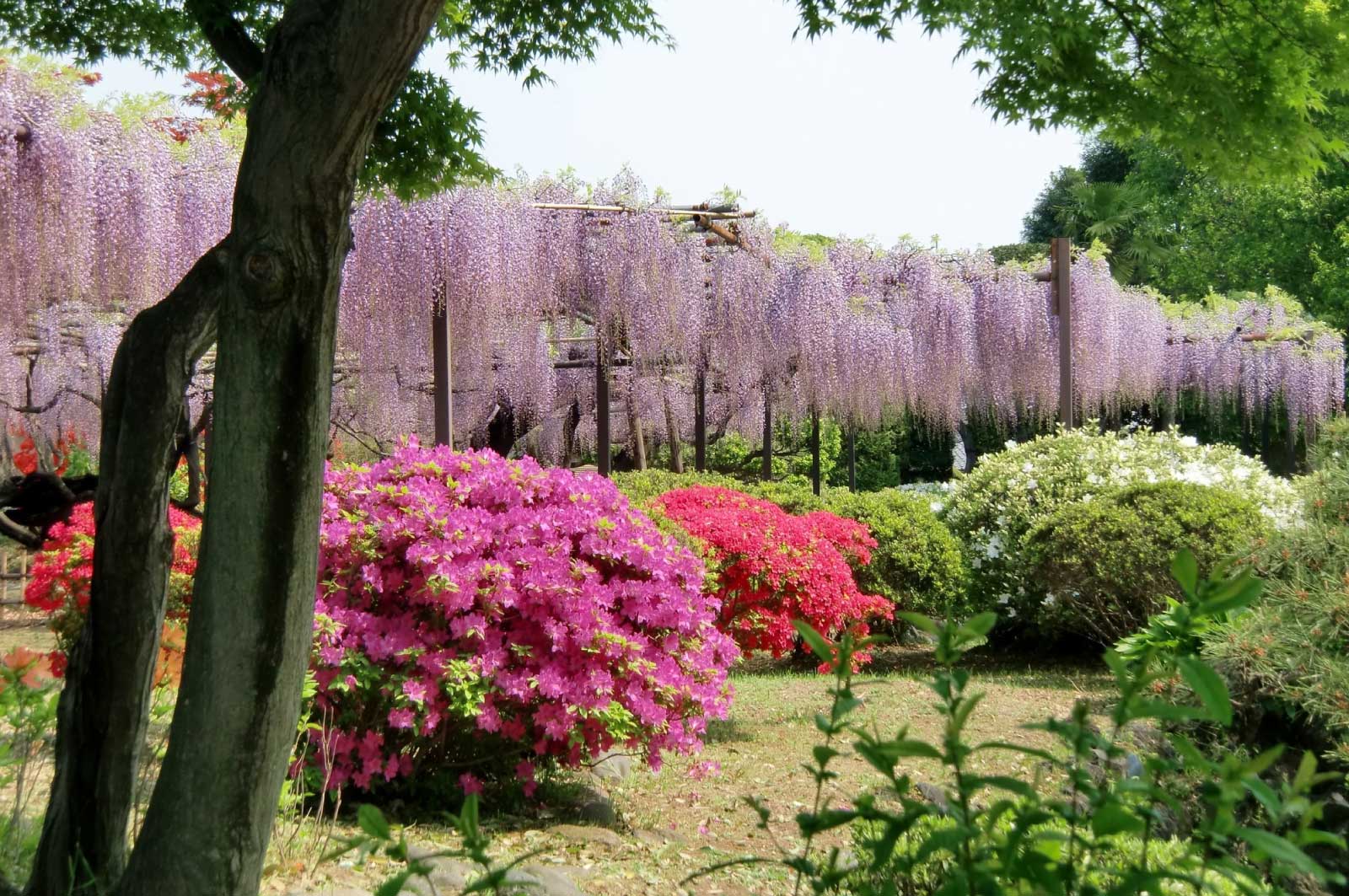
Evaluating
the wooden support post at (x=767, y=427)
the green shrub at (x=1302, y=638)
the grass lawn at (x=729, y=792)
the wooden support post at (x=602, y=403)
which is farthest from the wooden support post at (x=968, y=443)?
the green shrub at (x=1302, y=638)

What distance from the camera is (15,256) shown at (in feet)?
26.0

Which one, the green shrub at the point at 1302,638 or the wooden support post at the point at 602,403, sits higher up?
the wooden support post at the point at 602,403

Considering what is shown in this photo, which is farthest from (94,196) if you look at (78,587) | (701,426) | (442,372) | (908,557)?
(701,426)

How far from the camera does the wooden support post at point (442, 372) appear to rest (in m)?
8.12

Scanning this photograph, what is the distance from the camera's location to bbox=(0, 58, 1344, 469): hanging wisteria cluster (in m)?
8.23

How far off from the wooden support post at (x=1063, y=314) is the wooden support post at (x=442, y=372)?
21.0 feet

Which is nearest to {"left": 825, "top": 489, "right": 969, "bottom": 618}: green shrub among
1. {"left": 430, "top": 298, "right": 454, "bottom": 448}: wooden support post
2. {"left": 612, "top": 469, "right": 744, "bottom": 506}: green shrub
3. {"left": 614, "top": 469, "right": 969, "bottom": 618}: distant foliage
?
{"left": 614, "top": 469, "right": 969, "bottom": 618}: distant foliage

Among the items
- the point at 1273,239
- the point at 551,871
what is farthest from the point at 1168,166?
the point at 551,871

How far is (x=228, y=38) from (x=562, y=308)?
7.85 meters

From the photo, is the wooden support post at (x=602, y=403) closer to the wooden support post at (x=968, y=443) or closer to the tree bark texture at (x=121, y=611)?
the tree bark texture at (x=121, y=611)

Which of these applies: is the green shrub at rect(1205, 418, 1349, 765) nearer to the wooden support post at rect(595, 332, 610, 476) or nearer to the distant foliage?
the distant foliage

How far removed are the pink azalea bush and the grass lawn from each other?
0.34m

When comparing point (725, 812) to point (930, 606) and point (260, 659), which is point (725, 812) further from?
point (930, 606)

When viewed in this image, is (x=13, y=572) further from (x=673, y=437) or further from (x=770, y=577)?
(x=770, y=577)
